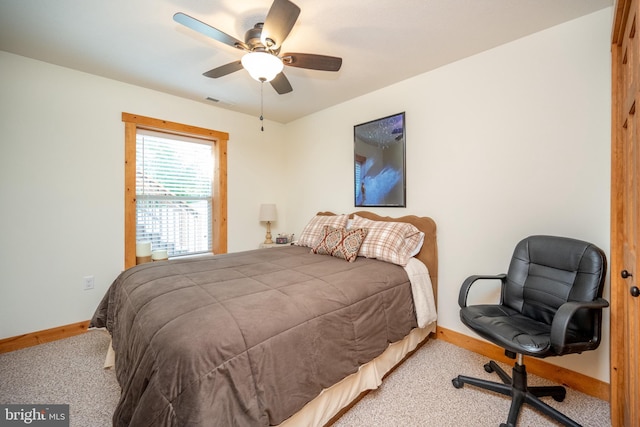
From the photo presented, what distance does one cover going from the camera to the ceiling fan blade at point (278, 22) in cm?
Answer: 136

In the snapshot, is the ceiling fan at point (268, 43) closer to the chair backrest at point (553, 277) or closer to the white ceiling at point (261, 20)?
the white ceiling at point (261, 20)

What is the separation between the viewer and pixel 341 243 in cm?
247

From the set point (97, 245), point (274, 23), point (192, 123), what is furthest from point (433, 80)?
point (97, 245)

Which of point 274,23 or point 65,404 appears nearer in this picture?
point 274,23

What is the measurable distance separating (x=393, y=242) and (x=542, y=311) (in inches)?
41.9

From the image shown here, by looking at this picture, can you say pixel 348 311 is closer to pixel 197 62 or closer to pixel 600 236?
pixel 600 236

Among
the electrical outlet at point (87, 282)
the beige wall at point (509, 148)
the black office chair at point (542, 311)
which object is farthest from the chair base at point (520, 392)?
the electrical outlet at point (87, 282)

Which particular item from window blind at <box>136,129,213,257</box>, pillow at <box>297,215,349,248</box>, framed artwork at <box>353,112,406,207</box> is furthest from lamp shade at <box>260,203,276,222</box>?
framed artwork at <box>353,112,406,207</box>

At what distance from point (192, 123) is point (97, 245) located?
169 centimetres

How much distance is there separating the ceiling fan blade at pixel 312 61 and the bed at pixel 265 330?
4.70ft

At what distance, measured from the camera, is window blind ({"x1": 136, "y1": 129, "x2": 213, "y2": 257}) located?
3039 millimetres

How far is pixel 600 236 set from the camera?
5.65ft

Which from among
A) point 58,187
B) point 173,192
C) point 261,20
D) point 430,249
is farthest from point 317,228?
point 58,187

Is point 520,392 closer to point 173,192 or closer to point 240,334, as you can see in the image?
point 240,334
